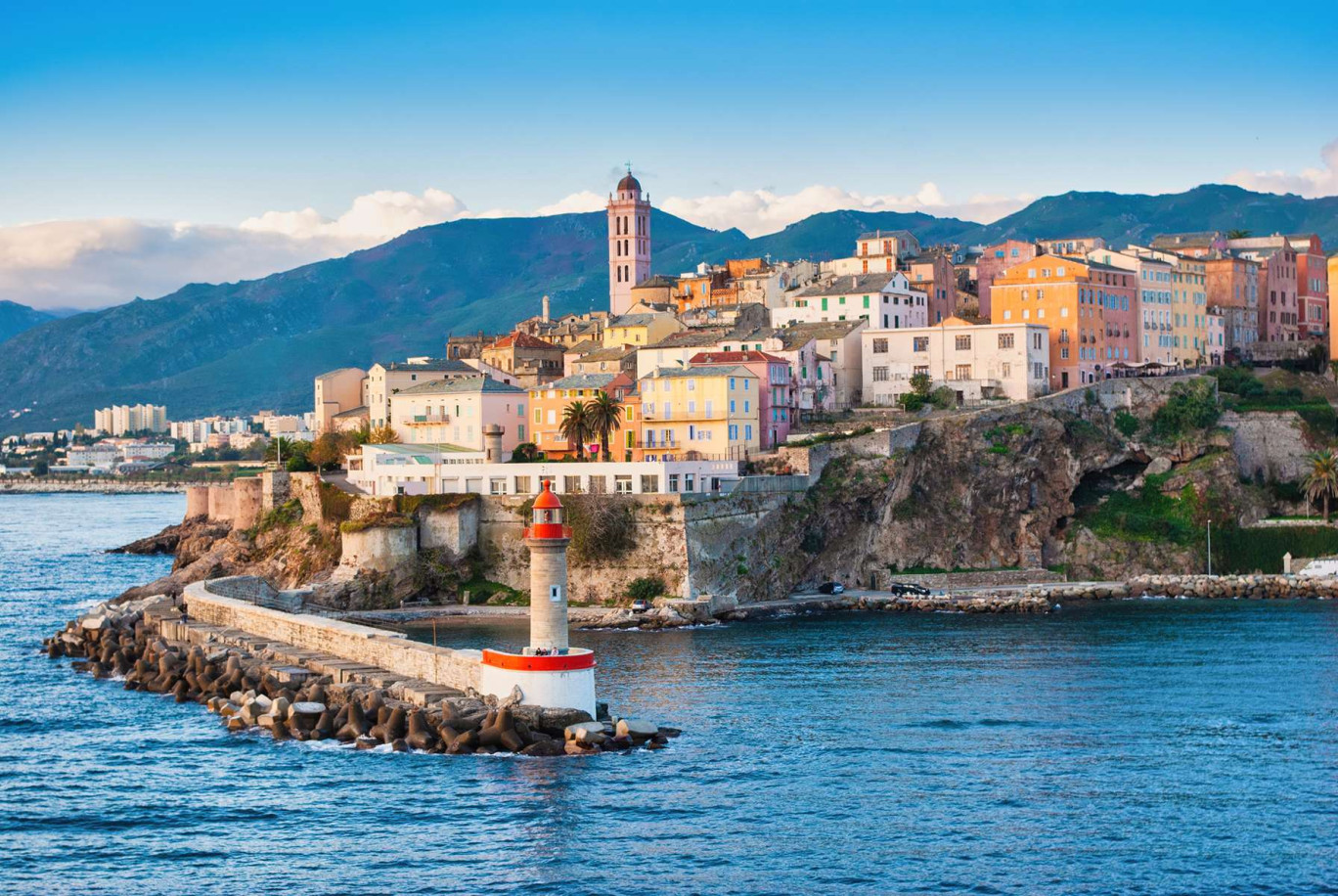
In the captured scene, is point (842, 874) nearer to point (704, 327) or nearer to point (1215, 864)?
point (1215, 864)

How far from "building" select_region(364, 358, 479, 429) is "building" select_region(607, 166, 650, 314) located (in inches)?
789

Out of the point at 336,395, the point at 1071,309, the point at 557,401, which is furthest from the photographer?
the point at 336,395

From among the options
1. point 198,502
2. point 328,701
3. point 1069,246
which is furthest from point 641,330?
point 328,701

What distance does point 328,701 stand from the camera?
43.5 meters

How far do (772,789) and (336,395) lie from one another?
69.4 meters

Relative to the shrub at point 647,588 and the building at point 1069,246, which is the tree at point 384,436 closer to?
the shrub at point 647,588

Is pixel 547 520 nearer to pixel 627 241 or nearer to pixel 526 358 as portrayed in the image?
pixel 526 358

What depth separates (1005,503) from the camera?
250 feet

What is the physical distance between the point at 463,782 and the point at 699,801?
5.19 m

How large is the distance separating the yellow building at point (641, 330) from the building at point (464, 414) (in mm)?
11864

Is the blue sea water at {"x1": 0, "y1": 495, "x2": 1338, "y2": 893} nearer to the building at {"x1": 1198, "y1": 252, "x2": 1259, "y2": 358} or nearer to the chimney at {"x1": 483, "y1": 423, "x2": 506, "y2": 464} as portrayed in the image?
the chimney at {"x1": 483, "y1": 423, "x2": 506, "y2": 464}

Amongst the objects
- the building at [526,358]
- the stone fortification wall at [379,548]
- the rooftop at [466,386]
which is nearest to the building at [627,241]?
the building at [526,358]

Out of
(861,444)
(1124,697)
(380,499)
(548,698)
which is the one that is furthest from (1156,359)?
(548,698)

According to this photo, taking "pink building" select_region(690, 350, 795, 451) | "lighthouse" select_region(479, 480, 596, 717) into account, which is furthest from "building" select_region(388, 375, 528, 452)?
"lighthouse" select_region(479, 480, 596, 717)
